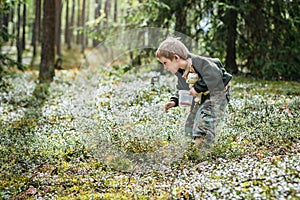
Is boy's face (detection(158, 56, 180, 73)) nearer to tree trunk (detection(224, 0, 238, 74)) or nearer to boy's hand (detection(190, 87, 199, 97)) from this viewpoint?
boy's hand (detection(190, 87, 199, 97))

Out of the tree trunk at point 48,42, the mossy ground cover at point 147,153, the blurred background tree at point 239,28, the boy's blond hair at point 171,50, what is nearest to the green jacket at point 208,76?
the boy's blond hair at point 171,50

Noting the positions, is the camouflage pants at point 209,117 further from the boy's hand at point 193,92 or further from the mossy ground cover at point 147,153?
the boy's hand at point 193,92

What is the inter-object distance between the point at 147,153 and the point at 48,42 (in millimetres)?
11764

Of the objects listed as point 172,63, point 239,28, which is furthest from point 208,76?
point 239,28

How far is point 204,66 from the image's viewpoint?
6023 mm

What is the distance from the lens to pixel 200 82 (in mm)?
6027

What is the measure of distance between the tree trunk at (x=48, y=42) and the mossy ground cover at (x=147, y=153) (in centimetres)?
688

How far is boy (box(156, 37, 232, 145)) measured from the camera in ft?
19.8

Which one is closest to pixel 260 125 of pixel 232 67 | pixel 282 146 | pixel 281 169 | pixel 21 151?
pixel 282 146

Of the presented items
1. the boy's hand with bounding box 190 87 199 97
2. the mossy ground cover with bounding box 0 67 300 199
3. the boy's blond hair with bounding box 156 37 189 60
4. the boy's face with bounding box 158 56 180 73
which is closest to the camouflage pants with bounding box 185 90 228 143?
the mossy ground cover with bounding box 0 67 300 199

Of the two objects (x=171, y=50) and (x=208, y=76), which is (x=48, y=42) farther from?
(x=208, y=76)

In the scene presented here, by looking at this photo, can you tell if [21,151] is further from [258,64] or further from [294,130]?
[258,64]

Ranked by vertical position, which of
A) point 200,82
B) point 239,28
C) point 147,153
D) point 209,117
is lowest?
point 147,153

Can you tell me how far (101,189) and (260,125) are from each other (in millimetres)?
3249
